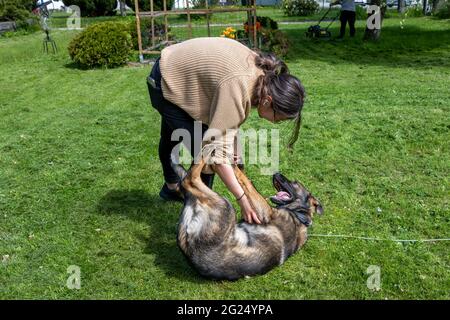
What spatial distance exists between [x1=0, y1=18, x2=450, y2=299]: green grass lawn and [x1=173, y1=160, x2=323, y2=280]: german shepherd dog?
189 mm

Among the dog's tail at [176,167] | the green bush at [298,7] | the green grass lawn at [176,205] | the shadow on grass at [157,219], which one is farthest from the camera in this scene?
the green bush at [298,7]

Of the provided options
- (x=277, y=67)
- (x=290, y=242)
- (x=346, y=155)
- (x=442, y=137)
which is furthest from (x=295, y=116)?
(x=442, y=137)

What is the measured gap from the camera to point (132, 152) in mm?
6391

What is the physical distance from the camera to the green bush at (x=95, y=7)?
29219 mm

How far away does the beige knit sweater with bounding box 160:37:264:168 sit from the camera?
3020mm

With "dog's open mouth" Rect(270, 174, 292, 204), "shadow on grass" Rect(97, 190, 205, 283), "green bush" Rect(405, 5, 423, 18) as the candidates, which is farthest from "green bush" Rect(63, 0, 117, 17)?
"dog's open mouth" Rect(270, 174, 292, 204)

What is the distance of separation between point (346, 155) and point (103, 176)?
3079 millimetres

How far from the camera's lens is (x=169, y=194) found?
4871 mm

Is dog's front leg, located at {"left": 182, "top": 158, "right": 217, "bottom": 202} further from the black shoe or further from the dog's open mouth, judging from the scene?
the black shoe

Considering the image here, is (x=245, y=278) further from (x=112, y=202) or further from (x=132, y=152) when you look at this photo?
(x=132, y=152)

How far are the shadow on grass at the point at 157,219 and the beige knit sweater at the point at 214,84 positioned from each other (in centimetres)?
121

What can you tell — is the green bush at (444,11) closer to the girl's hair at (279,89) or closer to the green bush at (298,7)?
the green bush at (298,7)

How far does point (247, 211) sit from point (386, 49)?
42.1 ft

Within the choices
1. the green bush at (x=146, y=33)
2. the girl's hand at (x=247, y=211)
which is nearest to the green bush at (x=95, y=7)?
the green bush at (x=146, y=33)
